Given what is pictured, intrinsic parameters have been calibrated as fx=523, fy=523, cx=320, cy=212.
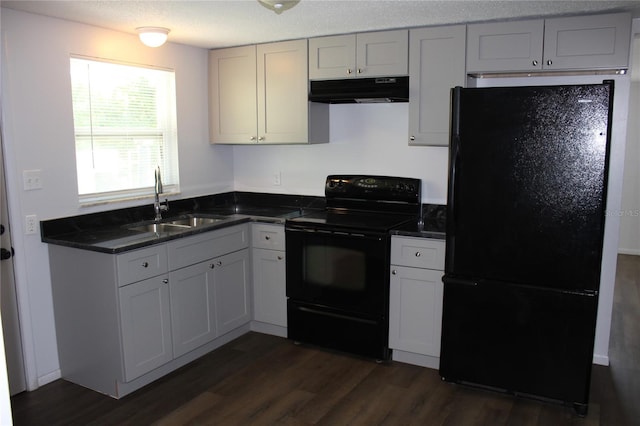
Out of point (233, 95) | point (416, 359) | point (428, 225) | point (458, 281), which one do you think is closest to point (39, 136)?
point (233, 95)

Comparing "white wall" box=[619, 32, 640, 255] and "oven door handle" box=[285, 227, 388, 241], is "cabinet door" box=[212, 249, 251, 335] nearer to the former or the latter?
"oven door handle" box=[285, 227, 388, 241]

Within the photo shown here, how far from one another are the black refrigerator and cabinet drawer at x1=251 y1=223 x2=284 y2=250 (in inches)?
51.2

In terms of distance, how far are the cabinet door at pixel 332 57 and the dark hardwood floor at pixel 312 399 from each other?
1.99m

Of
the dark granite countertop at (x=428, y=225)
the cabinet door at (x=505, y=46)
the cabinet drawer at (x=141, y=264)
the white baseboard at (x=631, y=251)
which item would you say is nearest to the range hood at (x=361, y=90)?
the cabinet door at (x=505, y=46)

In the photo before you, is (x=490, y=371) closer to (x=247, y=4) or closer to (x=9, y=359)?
(x=247, y=4)

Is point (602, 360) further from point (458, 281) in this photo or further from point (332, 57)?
point (332, 57)

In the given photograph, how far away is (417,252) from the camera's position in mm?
3340

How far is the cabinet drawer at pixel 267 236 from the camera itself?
3848 millimetres

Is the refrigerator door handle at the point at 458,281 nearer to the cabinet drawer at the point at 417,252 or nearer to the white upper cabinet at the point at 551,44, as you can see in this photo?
the cabinet drawer at the point at 417,252

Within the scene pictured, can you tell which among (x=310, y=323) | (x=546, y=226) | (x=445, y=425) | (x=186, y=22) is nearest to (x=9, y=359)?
(x=310, y=323)

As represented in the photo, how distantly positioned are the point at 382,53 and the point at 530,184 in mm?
1380

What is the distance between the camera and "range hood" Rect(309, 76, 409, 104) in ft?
11.5

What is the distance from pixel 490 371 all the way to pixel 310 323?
127cm

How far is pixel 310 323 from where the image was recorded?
3723 millimetres
